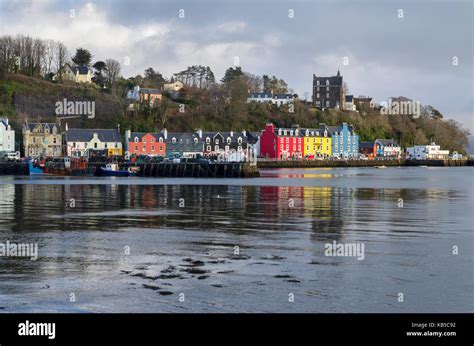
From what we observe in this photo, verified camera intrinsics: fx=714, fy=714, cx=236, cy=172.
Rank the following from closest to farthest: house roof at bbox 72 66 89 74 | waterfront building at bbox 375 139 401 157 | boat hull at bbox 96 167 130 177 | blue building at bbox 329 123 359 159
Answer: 1. boat hull at bbox 96 167 130 177
2. house roof at bbox 72 66 89 74
3. blue building at bbox 329 123 359 159
4. waterfront building at bbox 375 139 401 157

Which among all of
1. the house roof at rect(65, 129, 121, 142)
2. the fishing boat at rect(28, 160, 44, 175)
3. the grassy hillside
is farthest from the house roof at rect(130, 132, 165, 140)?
the fishing boat at rect(28, 160, 44, 175)

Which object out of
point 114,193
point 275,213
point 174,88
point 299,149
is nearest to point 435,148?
point 299,149

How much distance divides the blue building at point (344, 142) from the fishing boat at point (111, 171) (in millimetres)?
67769

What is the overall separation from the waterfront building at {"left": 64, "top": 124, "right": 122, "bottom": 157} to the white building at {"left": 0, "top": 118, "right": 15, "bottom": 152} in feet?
26.8

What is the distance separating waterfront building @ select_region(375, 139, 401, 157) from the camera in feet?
537

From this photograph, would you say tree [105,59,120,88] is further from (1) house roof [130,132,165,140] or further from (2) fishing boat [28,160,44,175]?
(2) fishing boat [28,160,44,175]

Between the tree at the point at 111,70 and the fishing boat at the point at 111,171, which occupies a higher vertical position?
the tree at the point at 111,70

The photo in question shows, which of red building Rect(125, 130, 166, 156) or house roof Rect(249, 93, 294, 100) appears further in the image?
house roof Rect(249, 93, 294, 100)

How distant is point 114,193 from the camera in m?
52.0

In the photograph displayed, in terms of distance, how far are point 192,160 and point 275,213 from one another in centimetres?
6481

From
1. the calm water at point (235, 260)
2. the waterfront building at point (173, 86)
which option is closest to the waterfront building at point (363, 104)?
the waterfront building at point (173, 86)

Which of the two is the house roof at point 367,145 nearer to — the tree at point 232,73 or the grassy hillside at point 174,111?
the grassy hillside at point 174,111

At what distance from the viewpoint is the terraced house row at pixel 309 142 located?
134750 millimetres
